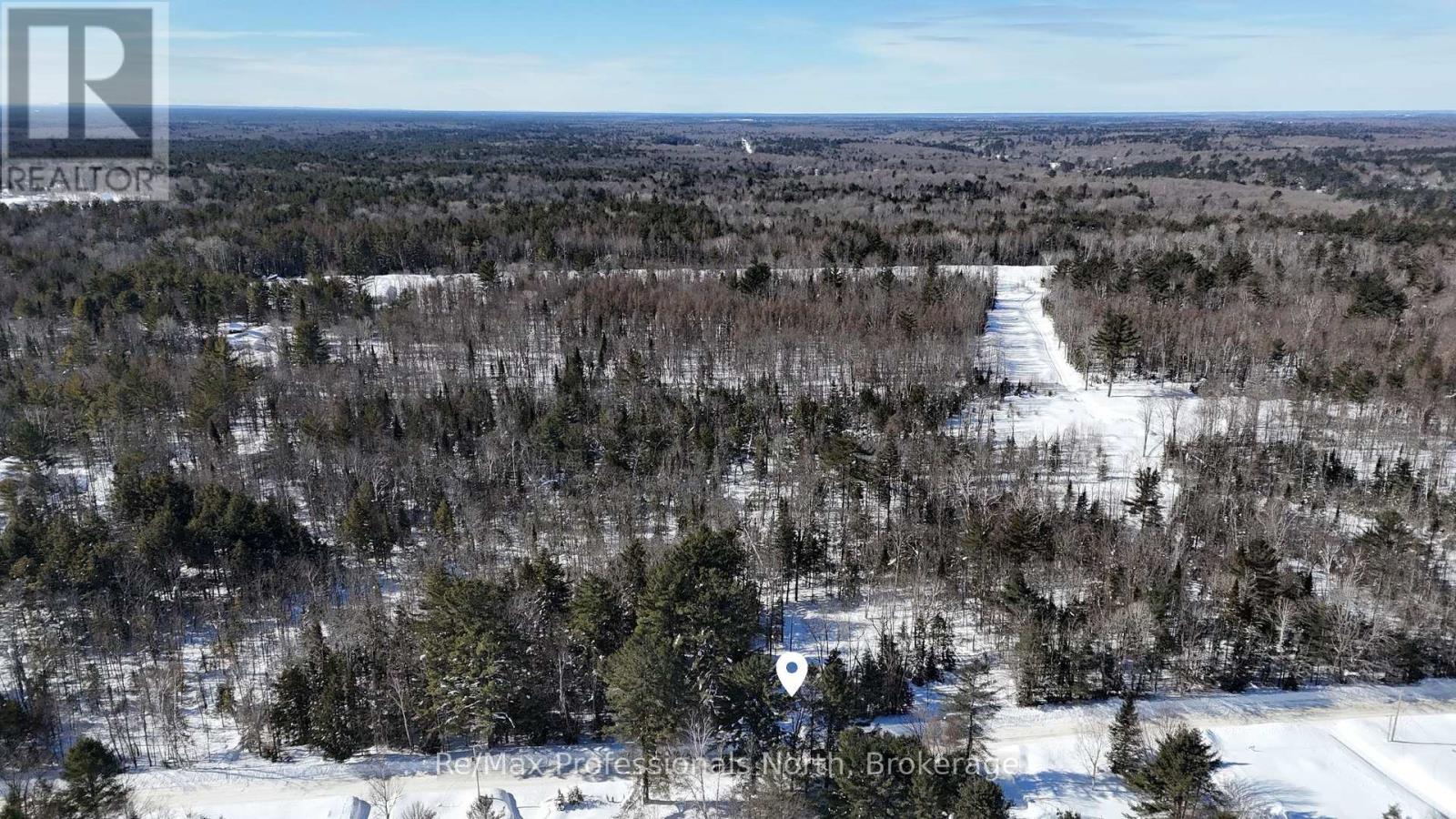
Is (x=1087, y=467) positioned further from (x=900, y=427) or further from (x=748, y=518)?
(x=748, y=518)

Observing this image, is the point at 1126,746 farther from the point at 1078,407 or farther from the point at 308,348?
the point at 308,348

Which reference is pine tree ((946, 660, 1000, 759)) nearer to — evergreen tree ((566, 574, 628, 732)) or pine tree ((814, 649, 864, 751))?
pine tree ((814, 649, 864, 751))

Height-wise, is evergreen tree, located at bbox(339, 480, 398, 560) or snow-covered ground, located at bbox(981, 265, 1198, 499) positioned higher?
snow-covered ground, located at bbox(981, 265, 1198, 499)

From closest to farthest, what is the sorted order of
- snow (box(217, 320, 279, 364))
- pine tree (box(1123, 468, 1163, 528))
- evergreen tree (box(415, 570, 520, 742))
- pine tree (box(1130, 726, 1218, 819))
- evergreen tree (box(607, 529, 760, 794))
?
pine tree (box(1130, 726, 1218, 819)) < evergreen tree (box(607, 529, 760, 794)) < evergreen tree (box(415, 570, 520, 742)) < pine tree (box(1123, 468, 1163, 528)) < snow (box(217, 320, 279, 364))

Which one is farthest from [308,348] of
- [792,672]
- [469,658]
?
[792,672]

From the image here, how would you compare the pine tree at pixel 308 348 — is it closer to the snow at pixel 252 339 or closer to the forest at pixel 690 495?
the forest at pixel 690 495

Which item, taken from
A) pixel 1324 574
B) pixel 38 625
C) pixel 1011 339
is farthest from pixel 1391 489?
pixel 38 625

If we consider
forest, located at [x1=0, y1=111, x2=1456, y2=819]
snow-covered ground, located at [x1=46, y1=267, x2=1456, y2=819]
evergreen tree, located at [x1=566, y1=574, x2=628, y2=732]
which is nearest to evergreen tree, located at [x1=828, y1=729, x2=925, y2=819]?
forest, located at [x1=0, y1=111, x2=1456, y2=819]
